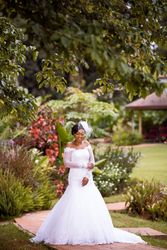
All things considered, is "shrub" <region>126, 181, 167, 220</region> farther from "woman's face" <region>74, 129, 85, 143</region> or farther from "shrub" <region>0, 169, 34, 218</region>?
"woman's face" <region>74, 129, 85, 143</region>

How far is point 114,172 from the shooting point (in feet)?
50.9

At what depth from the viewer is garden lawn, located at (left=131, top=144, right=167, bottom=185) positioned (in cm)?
1898

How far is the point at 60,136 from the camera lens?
47.6 feet

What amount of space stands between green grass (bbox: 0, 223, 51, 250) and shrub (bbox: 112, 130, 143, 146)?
24.2 m

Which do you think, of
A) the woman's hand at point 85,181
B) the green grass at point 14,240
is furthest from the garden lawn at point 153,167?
the woman's hand at point 85,181

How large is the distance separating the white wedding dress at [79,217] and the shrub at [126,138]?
25.4 m

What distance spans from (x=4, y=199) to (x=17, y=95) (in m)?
3.45

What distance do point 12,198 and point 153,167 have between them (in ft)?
38.2

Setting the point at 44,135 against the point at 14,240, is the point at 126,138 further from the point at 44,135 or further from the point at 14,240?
the point at 14,240

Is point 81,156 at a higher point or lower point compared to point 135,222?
higher

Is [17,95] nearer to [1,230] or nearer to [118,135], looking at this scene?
[1,230]

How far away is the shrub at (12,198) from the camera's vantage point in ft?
36.0

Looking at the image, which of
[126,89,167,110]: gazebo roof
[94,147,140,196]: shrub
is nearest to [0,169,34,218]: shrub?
[94,147,140,196]: shrub

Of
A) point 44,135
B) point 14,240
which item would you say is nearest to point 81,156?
point 14,240
